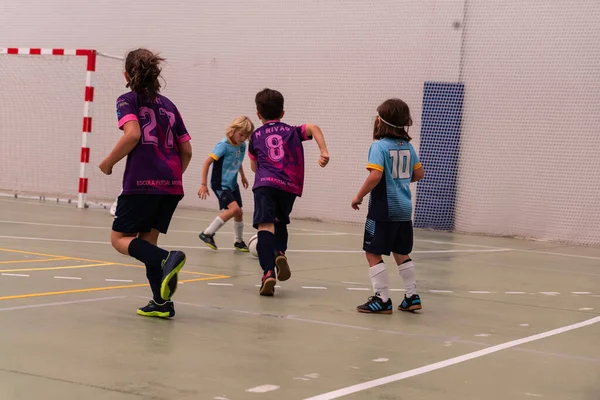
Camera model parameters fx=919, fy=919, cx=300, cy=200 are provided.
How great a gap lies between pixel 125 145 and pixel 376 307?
219 centimetres

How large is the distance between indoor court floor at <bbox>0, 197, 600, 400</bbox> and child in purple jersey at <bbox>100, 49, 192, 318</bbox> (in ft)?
1.12

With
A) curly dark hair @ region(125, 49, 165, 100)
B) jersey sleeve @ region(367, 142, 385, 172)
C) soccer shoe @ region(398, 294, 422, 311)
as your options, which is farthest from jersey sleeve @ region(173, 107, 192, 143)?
soccer shoe @ region(398, 294, 422, 311)

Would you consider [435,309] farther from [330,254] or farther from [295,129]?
[330,254]

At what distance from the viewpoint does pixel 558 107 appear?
14578mm

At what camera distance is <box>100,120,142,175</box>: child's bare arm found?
5.79 metres

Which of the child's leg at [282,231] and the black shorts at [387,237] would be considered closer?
the black shorts at [387,237]

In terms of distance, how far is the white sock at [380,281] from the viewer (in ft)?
22.1

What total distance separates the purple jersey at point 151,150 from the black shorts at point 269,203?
1.47 metres

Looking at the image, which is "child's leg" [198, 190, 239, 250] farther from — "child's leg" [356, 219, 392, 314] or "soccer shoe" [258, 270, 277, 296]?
"child's leg" [356, 219, 392, 314]

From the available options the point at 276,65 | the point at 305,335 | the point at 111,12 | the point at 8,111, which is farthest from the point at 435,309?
the point at 8,111

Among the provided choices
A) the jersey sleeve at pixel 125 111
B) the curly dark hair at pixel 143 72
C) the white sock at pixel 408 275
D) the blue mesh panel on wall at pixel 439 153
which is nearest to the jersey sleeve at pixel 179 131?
the curly dark hair at pixel 143 72

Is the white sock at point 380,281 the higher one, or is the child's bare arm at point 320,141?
the child's bare arm at point 320,141

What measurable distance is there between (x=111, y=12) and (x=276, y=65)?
4.11 metres

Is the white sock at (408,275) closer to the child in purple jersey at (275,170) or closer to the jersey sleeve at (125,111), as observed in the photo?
the child in purple jersey at (275,170)
